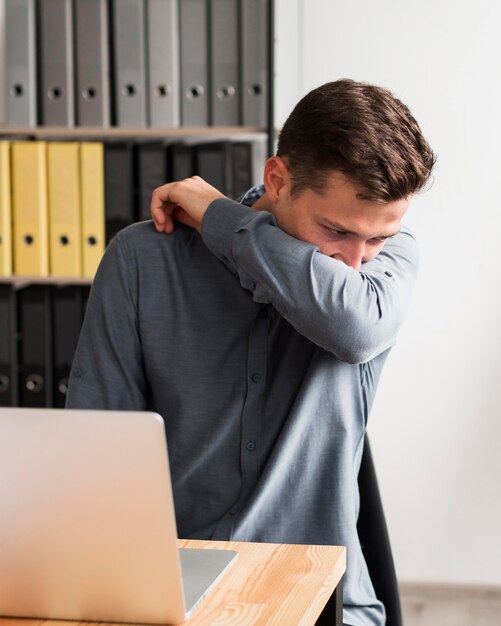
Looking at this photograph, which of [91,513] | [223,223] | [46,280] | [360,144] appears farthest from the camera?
[46,280]

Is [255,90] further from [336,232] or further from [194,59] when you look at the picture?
[336,232]

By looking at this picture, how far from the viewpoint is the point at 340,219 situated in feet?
4.43

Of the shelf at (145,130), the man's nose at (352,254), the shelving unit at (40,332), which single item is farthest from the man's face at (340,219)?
the shelving unit at (40,332)

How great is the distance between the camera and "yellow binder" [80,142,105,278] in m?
2.62

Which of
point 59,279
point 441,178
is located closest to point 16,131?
point 59,279

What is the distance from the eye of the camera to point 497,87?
9.57 ft

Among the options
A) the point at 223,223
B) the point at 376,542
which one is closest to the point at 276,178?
the point at 223,223

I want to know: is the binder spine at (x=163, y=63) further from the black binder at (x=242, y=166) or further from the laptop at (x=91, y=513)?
the laptop at (x=91, y=513)

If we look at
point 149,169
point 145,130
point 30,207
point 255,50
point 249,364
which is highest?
point 255,50

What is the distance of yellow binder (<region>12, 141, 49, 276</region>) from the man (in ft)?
3.81

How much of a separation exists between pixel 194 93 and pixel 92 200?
40 cm

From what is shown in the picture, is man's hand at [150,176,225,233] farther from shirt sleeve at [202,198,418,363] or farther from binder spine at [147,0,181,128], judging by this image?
binder spine at [147,0,181,128]

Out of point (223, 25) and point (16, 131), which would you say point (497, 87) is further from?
point (16, 131)

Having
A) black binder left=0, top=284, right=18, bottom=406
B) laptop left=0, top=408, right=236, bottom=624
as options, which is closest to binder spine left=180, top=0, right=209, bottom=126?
black binder left=0, top=284, right=18, bottom=406
